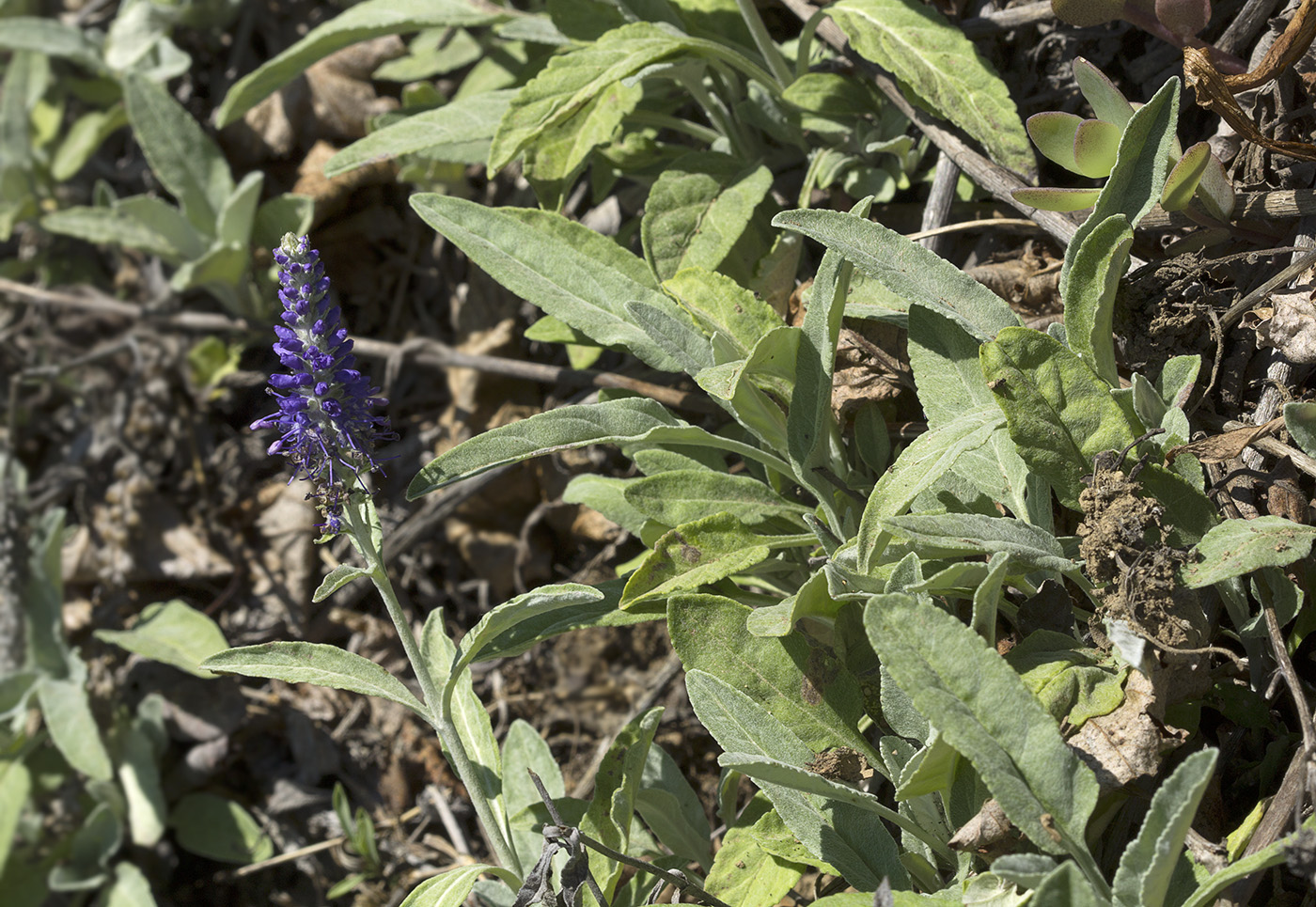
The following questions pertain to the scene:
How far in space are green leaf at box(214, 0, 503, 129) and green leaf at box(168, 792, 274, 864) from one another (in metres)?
2.01

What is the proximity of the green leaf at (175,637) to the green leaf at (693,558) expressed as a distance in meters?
1.57

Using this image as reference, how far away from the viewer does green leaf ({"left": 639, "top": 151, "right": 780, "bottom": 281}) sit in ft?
7.05

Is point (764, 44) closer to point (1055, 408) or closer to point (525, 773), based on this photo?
point (1055, 408)

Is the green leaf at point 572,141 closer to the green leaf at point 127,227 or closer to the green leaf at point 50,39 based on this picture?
the green leaf at point 127,227

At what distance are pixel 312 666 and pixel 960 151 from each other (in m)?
1.56

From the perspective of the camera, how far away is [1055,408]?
1602 millimetres

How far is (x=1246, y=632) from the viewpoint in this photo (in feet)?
5.28

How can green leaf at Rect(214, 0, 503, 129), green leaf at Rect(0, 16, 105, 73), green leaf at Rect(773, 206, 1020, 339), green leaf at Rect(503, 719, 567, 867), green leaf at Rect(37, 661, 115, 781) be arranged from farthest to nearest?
1. green leaf at Rect(0, 16, 105, 73)
2. green leaf at Rect(37, 661, 115, 781)
3. green leaf at Rect(214, 0, 503, 129)
4. green leaf at Rect(503, 719, 567, 867)
5. green leaf at Rect(773, 206, 1020, 339)

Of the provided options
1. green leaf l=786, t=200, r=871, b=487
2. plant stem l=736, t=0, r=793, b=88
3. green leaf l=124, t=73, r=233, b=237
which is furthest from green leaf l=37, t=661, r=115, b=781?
plant stem l=736, t=0, r=793, b=88

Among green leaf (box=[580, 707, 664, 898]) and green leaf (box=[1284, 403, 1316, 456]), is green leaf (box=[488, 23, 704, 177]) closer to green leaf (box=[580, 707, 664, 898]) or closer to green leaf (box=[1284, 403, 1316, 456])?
green leaf (box=[580, 707, 664, 898])

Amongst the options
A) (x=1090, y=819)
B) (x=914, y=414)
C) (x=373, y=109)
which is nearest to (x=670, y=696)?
(x=914, y=414)

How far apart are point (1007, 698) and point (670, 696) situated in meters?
1.24

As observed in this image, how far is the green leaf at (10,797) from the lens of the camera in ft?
9.49

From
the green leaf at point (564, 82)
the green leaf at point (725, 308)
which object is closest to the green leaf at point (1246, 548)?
the green leaf at point (725, 308)
